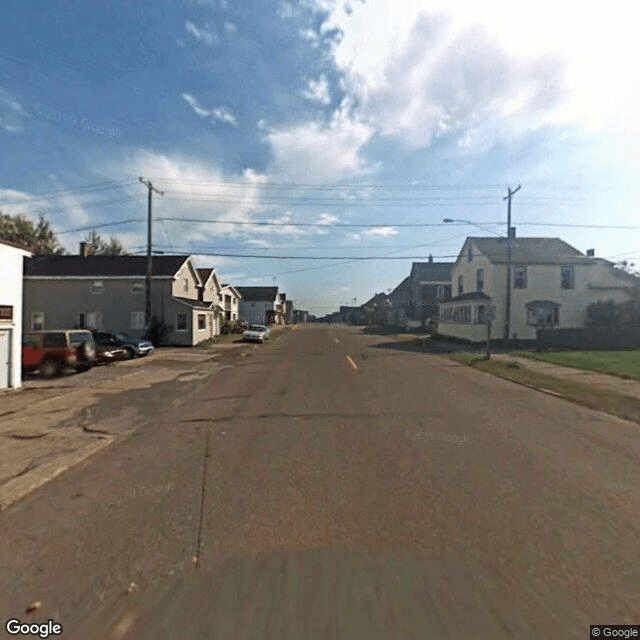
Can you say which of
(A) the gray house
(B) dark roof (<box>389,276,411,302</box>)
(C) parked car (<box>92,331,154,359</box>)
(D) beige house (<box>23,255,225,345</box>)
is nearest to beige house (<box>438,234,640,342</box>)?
(D) beige house (<box>23,255,225,345</box>)

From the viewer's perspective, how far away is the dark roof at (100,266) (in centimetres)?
2894

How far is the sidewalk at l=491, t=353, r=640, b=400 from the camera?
1067 centimetres

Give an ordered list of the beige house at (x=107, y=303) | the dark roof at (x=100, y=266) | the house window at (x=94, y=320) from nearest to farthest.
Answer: the beige house at (x=107, y=303) < the house window at (x=94, y=320) < the dark roof at (x=100, y=266)

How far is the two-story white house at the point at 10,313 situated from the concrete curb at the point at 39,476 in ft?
23.2

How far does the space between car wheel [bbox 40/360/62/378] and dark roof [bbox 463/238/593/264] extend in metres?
28.7

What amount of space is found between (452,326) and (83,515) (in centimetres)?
3306

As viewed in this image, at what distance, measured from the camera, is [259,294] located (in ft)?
263

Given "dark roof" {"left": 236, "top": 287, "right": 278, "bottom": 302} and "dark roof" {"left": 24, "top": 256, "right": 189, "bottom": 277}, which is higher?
"dark roof" {"left": 236, "top": 287, "right": 278, "bottom": 302}

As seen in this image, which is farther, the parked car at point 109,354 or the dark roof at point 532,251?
the dark roof at point 532,251

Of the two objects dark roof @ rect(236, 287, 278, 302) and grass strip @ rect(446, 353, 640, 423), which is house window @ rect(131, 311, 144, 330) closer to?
grass strip @ rect(446, 353, 640, 423)

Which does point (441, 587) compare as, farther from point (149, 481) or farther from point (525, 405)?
→ point (525, 405)

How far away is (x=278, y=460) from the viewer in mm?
5082

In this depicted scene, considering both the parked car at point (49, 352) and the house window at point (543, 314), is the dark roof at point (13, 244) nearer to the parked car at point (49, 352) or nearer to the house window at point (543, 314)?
the parked car at point (49, 352)

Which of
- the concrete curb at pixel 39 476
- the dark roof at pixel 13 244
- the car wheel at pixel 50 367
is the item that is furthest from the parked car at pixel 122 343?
the concrete curb at pixel 39 476
